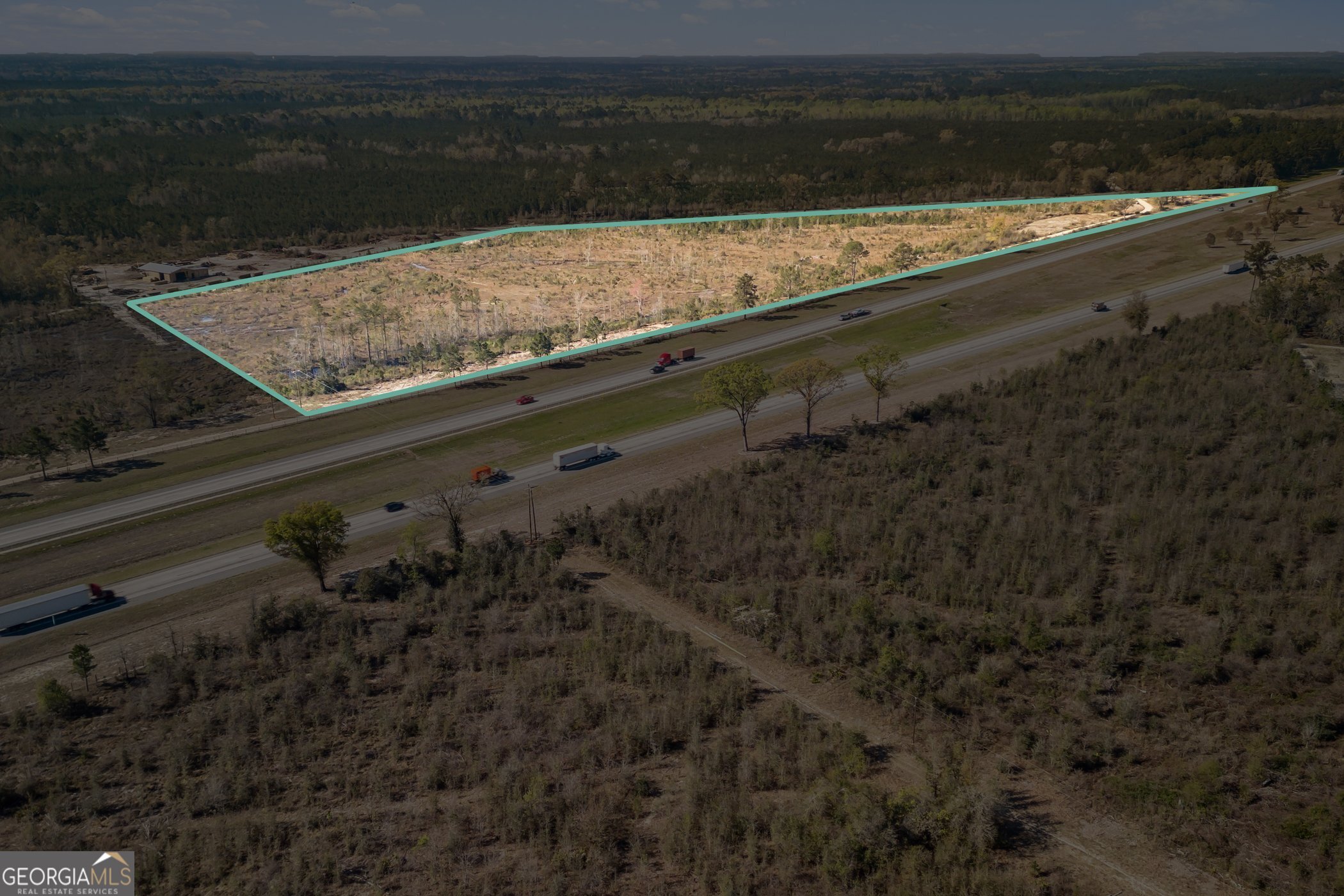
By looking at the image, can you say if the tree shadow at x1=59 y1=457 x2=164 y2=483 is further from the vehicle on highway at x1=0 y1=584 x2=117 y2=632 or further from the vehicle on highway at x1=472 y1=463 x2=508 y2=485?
the vehicle on highway at x1=472 y1=463 x2=508 y2=485

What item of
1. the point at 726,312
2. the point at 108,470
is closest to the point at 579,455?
the point at 726,312

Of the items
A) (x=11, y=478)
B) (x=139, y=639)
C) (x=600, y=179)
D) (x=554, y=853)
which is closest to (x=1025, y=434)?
(x=554, y=853)

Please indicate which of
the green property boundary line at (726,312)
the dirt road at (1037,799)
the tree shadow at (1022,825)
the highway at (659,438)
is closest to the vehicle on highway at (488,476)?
the highway at (659,438)

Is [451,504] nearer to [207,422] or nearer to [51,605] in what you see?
[51,605]

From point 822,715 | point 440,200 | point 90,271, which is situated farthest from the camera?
point 440,200

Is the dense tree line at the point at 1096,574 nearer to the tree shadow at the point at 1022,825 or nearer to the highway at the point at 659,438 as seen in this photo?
the tree shadow at the point at 1022,825

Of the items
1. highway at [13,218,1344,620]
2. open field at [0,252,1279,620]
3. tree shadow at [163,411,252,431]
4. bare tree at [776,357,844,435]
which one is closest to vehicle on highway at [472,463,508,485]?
highway at [13,218,1344,620]

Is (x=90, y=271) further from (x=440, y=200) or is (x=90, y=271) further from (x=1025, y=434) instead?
(x=1025, y=434)
